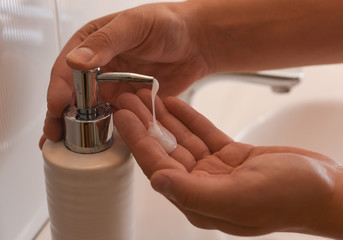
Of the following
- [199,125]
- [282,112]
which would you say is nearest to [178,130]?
[199,125]

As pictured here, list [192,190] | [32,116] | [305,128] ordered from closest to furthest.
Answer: [192,190], [32,116], [305,128]

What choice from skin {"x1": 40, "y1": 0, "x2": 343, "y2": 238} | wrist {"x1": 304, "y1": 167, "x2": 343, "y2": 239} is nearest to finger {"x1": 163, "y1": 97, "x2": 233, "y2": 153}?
skin {"x1": 40, "y1": 0, "x2": 343, "y2": 238}

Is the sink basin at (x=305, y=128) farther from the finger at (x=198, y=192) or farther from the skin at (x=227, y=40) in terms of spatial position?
the finger at (x=198, y=192)

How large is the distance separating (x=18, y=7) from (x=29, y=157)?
14 cm

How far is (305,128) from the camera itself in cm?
67

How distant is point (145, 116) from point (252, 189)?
0.12 m

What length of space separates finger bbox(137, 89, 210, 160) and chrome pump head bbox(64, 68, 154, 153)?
93 mm

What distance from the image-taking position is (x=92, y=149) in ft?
0.97

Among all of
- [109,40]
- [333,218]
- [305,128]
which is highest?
[109,40]

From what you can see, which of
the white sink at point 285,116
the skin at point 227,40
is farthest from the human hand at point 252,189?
the white sink at point 285,116

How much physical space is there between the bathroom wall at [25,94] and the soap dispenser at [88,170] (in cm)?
6

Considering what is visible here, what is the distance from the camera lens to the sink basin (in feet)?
2.12

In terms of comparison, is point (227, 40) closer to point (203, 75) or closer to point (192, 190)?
point (203, 75)

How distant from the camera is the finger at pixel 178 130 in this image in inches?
14.6
